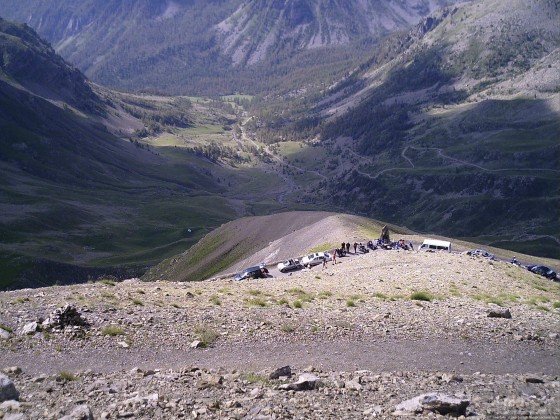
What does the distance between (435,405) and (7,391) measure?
548 inches

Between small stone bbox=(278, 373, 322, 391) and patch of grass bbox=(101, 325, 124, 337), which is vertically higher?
patch of grass bbox=(101, 325, 124, 337)

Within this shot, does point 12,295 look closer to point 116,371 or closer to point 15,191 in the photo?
point 116,371

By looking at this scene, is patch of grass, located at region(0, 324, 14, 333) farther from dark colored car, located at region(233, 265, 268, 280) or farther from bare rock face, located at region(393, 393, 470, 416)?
dark colored car, located at region(233, 265, 268, 280)

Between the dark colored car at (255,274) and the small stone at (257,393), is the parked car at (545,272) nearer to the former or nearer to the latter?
the dark colored car at (255,274)

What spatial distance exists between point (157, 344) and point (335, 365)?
8468 millimetres

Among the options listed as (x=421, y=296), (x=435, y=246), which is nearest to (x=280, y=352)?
(x=421, y=296)

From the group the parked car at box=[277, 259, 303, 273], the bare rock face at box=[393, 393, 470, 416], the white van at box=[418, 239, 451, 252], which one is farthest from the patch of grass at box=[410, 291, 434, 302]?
the white van at box=[418, 239, 451, 252]

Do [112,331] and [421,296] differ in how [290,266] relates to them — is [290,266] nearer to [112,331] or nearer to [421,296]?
[421,296]

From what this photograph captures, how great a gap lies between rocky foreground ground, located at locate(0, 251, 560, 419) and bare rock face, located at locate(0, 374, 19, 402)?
47 mm

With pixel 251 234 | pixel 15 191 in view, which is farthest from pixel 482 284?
pixel 15 191

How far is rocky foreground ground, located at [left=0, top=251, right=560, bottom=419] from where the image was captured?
15641mm

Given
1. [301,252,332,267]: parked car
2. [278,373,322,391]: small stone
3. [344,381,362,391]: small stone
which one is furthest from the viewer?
[301,252,332,267]: parked car

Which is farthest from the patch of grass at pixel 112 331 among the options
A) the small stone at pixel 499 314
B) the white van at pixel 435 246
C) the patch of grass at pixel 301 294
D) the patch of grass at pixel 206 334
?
the white van at pixel 435 246

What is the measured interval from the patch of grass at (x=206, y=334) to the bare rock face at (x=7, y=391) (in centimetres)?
832
